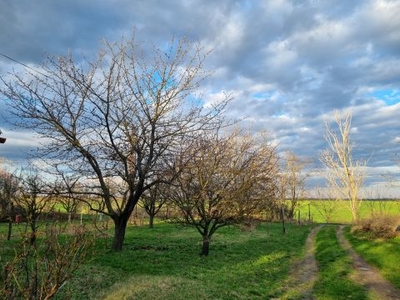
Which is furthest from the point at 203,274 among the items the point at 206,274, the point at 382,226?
the point at 382,226

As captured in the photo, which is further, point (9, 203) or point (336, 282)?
point (9, 203)

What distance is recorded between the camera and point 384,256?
17.5 m

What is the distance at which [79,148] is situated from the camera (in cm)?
1436

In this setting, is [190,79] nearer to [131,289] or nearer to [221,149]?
[221,149]

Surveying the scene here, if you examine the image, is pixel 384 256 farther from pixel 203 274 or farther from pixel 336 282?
pixel 203 274

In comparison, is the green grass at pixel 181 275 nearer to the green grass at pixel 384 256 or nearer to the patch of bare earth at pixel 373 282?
the patch of bare earth at pixel 373 282

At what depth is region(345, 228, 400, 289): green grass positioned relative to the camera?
1333 centimetres

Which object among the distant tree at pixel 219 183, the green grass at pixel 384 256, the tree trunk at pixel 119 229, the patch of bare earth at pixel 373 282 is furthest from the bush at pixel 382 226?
the tree trunk at pixel 119 229

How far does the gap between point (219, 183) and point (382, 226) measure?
56.3 ft

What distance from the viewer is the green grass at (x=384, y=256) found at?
13.3 m

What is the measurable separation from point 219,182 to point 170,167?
231 cm

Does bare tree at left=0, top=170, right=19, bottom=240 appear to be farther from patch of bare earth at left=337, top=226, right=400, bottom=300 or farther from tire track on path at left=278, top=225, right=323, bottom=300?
patch of bare earth at left=337, top=226, right=400, bottom=300

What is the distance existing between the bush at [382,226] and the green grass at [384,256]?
116cm

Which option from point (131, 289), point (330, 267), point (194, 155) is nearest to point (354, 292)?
point (330, 267)
